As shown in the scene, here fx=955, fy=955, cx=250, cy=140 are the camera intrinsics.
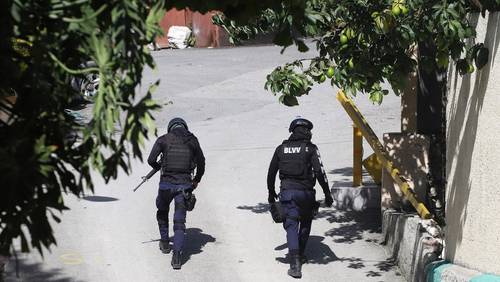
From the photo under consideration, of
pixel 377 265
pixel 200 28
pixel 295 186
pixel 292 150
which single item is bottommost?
pixel 377 265

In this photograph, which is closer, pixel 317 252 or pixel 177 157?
pixel 177 157

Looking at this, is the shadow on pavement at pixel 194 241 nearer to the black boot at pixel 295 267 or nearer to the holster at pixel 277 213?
the holster at pixel 277 213

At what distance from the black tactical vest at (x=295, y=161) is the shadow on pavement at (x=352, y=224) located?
148 centimetres

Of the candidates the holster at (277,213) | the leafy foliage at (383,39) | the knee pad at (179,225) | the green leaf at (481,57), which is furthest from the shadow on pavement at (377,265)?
the green leaf at (481,57)

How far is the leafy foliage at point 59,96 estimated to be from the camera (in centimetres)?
372

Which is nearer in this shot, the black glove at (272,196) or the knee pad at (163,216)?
the black glove at (272,196)

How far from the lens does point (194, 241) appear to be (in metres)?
11.7

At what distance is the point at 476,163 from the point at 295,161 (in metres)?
2.42

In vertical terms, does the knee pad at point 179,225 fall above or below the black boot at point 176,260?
above

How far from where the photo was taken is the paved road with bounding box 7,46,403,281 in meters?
10.5

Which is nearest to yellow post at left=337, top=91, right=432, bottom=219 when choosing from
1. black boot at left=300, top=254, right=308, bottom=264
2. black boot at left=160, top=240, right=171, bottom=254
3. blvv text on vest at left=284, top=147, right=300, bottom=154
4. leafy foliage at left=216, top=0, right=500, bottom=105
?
blvv text on vest at left=284, top=147, right=300, bottom=154

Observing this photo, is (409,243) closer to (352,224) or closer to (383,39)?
(352,224)

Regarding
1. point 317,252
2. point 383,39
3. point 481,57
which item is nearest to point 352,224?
point 317,252

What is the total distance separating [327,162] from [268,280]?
575 centimetres
